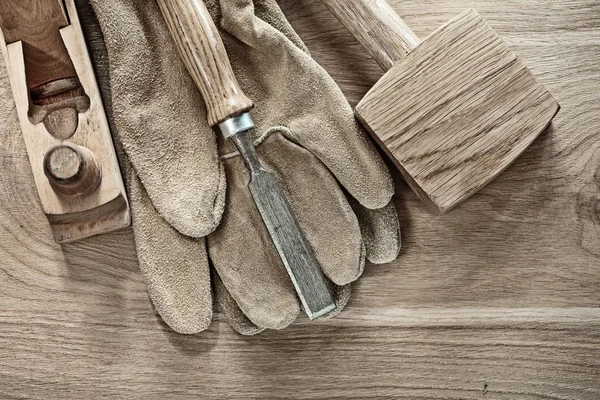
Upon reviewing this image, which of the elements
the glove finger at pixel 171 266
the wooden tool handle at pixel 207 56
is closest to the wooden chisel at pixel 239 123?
the wooden tool handle at pixel 207 56

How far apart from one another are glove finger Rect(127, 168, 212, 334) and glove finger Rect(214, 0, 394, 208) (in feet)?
0.62

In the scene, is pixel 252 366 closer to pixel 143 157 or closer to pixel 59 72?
pixel 143 157

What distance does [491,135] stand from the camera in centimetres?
73

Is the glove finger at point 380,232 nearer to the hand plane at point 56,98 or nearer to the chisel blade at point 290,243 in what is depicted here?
the chisel blade at point 290,243

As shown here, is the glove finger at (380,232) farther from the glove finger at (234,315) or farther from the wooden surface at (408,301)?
the glove finger at (234,315)

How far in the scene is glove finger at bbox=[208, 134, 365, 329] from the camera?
2.53 ft

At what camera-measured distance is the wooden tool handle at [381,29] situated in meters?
0.74

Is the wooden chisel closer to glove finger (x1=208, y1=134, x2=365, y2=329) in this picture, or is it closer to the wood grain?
glove finger (x1=208, y1=134, x2=365, y2=329)

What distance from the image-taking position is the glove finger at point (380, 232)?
2.58ft

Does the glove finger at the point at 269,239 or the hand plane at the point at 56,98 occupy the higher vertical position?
the hand plane at the point at 56,98

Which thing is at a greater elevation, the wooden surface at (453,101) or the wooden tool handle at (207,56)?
the wooden tool handle at (207,56)

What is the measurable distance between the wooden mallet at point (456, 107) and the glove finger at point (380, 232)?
3.0 inches

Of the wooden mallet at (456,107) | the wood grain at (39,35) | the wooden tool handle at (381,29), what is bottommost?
the wooden mallet at (456,107)

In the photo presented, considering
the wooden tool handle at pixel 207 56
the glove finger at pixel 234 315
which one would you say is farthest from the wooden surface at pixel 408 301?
the wooden tool handle at pixel 207 56
